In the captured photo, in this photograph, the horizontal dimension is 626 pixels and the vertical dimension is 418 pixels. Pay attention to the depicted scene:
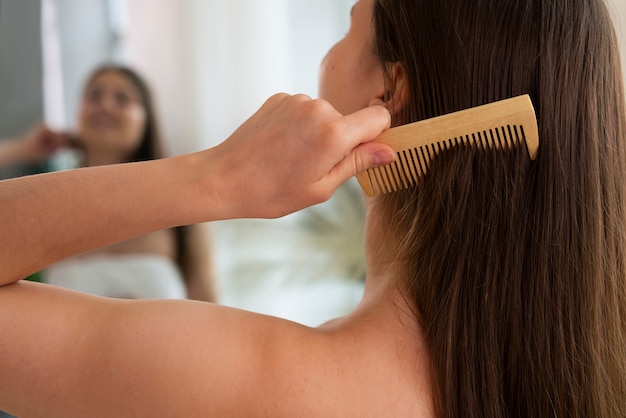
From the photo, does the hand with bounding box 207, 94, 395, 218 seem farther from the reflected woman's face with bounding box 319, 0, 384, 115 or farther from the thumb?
the reflected woman's face with bounding box 319, 0, 384, 115

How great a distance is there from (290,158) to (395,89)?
24 cm

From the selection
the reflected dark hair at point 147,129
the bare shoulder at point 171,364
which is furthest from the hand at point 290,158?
the reflected dark hair at point 147,129

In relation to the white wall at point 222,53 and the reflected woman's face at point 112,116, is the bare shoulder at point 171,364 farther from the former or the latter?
the white wall at point 222,53

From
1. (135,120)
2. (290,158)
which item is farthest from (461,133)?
(135,120)

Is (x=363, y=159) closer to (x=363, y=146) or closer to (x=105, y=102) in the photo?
(x=363, y=146)

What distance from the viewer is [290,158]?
0.73 meters

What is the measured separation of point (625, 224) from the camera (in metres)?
0.86

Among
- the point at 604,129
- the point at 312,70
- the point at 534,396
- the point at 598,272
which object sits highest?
the point at 312,70

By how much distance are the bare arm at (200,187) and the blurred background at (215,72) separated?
1.94 metres

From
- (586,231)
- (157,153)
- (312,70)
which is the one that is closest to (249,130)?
Answer: (586,231)

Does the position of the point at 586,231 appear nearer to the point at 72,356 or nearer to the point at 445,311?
the point at 445,311

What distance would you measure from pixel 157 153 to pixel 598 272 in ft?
6.63

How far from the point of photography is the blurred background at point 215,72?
2824 mm

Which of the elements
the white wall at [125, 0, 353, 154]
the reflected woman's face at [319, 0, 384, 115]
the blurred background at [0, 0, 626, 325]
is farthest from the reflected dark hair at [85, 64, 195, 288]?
the reflected woman's face at [319, 0, 384, 115]
